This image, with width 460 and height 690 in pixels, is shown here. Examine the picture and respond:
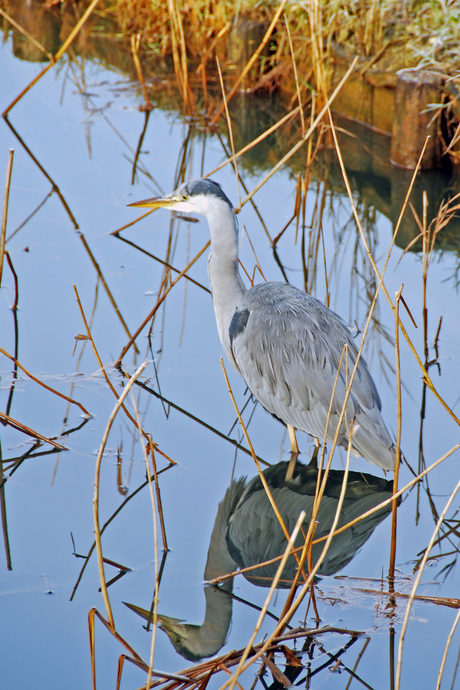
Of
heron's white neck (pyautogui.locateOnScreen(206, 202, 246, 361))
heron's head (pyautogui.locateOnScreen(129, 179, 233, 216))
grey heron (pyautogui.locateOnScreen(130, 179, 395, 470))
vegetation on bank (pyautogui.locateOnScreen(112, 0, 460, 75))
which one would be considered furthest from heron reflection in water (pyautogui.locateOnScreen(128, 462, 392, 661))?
vegetation on bank (pyautogui.locateOnScreen(112, 0, 460, 75))

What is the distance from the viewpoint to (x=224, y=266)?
11.9ft

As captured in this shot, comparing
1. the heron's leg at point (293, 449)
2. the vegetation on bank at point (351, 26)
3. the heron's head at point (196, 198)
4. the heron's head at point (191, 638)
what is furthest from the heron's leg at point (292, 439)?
the vegetation on bank at point (351, 26)

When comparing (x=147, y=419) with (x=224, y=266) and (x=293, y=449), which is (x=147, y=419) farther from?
(x=224, y=266)

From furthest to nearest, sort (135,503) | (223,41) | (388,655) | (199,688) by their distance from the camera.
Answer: (223,41) < (135,503) < (388,655) < (199,688)

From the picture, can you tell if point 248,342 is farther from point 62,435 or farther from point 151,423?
point 62,435

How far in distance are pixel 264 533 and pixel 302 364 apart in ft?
2.44

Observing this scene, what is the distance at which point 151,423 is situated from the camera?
141 inches

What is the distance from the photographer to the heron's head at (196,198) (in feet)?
11.6

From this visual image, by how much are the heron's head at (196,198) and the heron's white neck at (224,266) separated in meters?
0.03

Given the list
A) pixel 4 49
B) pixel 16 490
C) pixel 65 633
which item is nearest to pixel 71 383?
pixel 16 490

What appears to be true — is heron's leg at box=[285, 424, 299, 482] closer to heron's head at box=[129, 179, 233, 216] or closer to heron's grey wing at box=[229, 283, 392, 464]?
heron's grey wing at box=[229, 283, 392, 464]

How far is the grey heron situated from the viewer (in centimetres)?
319

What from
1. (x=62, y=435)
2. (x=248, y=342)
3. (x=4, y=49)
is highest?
(x=4, y=49)

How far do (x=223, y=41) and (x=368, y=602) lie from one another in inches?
275
